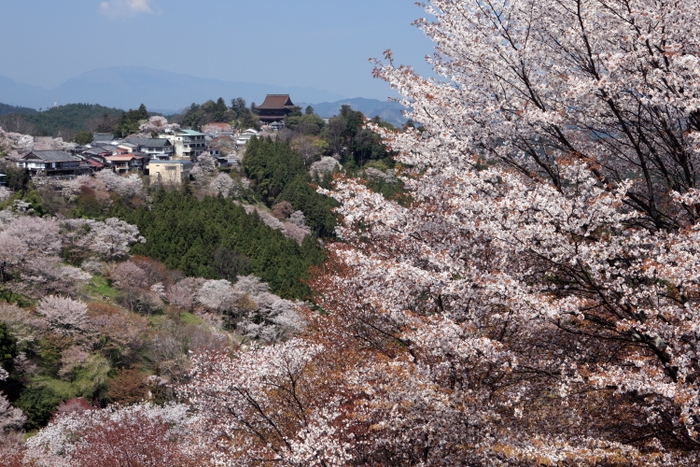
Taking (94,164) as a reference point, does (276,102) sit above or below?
above

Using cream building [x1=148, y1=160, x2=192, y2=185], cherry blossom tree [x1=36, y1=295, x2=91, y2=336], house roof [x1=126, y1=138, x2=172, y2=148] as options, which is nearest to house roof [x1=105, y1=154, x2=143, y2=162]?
cream building [x1=148, y1=160, x2=192, y2=185]

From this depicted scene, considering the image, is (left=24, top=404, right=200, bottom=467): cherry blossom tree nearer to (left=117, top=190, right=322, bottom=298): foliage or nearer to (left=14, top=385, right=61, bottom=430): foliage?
(left=14, top=385, right=61, bottom=430): foliage

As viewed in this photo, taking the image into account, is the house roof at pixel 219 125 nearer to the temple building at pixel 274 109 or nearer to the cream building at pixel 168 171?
the temple building at pixel 274 109

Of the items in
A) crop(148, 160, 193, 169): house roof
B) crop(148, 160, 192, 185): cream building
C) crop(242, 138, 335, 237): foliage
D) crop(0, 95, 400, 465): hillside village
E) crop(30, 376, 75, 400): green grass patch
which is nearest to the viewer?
crop(30, 376, 75, 400): green grass patch

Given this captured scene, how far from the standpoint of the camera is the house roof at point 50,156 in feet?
107

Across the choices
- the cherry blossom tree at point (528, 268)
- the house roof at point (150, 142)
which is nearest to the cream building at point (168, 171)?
the house roof at point (150, 142)

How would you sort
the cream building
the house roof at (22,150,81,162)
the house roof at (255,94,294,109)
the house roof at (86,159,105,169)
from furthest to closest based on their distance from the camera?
the house roof at (255,94,294,109)
the cream building
the house roof at (86,159,105,169)
the house roof at (22,150,81,162)

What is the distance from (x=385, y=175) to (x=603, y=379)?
124 feet

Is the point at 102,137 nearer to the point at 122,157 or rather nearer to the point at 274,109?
the point at 122,157

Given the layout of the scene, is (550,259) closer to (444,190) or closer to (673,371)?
(673,371)

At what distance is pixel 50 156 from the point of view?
32938 mm

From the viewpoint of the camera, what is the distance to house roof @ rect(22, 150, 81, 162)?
32.5m

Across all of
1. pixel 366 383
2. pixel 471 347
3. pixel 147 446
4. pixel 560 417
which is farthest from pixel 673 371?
pixel 147 446

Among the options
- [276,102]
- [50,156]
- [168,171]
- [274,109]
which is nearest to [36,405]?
[50,156]
